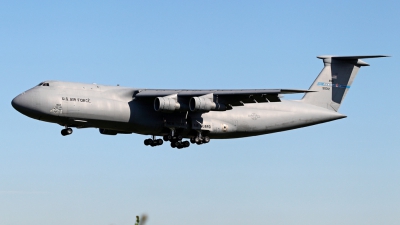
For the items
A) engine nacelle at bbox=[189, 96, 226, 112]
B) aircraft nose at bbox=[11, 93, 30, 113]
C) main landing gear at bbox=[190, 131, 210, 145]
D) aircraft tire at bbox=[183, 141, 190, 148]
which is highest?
aircraft nose at bbox=[11, 93, 30, 113]

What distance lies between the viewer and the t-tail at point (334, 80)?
26.6m

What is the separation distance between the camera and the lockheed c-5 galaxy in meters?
20.2

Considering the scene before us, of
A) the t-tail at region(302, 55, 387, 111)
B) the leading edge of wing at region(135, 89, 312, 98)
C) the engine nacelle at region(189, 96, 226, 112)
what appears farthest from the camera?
the t-tail at region(302, 55, 387, 111)

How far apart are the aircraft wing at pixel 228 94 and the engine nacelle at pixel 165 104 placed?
1.26 feet

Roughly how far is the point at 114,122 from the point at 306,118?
863cm

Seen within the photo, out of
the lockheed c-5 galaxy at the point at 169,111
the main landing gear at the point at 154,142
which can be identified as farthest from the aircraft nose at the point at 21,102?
the main landing gear at the point at 154,142

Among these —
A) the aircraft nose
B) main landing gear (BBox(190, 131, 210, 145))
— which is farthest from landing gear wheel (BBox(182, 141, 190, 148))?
the aircraft nose

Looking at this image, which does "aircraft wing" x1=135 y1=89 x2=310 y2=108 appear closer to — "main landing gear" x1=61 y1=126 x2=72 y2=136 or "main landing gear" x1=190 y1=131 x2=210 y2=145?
"main landing gear" x1=190 y1=131 x2=210 y2=145

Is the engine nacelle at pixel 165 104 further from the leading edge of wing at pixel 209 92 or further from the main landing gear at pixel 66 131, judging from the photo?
the main landing gear at pixel 66 131

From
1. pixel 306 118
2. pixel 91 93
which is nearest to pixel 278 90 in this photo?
pixel 306 118

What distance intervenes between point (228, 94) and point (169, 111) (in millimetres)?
2215

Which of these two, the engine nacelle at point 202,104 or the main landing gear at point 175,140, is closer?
the engine nacelle at point 202,104

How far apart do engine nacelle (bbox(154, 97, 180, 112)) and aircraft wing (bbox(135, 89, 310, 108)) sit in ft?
1.26

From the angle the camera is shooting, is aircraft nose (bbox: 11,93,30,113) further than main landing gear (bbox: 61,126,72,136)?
No
